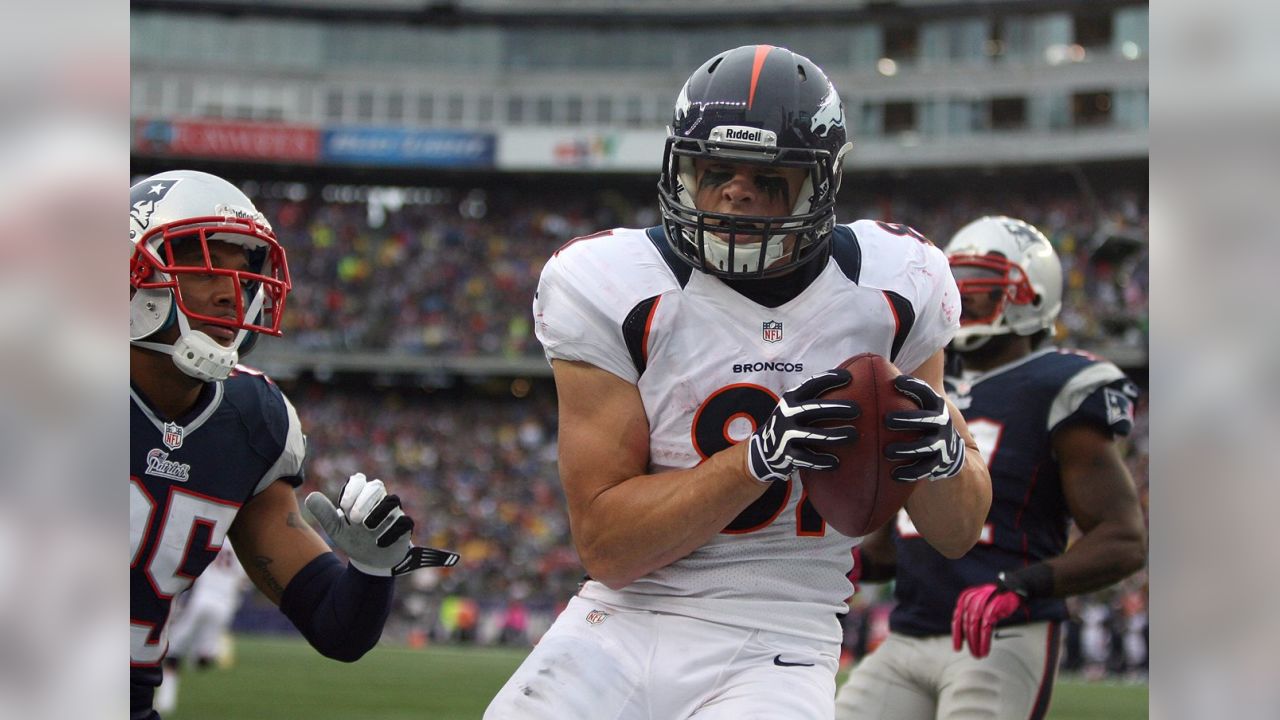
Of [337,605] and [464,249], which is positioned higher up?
[464,249]

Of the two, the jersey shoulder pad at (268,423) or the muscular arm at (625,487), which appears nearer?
→ the muscular arm at (625,487)

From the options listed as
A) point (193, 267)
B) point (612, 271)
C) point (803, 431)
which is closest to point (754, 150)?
point (612, 271)

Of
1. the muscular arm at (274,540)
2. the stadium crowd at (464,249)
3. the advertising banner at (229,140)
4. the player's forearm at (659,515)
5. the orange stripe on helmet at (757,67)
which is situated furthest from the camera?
the advertising banner at (229,140)

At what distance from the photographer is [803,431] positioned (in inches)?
91.8

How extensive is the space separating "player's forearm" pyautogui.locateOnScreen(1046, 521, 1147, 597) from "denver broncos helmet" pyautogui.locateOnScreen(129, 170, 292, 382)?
2205 mm

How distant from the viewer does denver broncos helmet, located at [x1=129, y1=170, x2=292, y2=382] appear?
299 cm

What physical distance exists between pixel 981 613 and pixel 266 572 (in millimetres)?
1833

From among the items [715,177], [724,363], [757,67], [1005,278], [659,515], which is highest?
[757,67]

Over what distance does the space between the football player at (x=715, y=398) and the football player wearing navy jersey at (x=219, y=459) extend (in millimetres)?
504

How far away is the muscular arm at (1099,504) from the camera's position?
13.1 ft

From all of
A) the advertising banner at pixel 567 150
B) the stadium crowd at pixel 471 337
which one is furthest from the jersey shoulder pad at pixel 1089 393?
the advertising banner at pixel 567 150

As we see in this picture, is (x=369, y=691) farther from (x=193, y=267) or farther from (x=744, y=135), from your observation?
(x=744, y=135)

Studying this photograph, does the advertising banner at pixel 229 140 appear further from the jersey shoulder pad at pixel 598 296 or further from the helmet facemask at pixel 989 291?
the jersey shoulder pad at pixel 598 296
